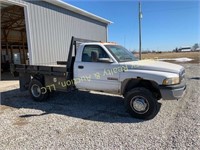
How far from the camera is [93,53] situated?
554cm

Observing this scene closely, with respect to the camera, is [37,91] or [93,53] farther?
[37,91]

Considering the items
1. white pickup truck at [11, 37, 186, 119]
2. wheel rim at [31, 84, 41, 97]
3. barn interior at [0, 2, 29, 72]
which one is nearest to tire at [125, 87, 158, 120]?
white pickup truck at [11, 37, 186, 119]

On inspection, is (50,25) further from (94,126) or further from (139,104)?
(94,126)

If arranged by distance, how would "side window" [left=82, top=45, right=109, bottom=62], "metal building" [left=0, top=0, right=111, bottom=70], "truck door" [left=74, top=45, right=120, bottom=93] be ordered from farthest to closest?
→ "metal building" [left=0, top=0, right=111, bottom=70] → "side window" [left=82, top=45, right=109, bottom=62] → "truck door" [left=74, top=45, right=120, bottom=93]

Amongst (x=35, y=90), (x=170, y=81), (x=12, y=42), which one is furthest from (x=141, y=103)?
(x=12, y=42)

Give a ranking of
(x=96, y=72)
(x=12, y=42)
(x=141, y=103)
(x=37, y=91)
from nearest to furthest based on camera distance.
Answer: (x=141, y=103)
(x=96, y=72)
(x=37, y=91)
(x=12, y=42)

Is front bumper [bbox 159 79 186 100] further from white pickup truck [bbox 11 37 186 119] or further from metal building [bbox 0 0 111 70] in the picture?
Result: metal building [bbox 0 0 111 70]

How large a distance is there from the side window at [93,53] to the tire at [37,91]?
1992mm

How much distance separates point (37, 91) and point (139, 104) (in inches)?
150

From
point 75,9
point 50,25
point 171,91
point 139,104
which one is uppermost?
point 75,9

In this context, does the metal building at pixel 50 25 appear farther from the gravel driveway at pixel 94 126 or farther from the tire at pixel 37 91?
the gravel driveway at pixel 94 126

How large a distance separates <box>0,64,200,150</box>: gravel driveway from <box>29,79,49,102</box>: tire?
0.74ft

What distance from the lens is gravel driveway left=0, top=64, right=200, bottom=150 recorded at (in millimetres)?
3709

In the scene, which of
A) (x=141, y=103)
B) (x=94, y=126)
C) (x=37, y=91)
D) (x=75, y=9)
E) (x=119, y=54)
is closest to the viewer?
(x=94, y=126)
